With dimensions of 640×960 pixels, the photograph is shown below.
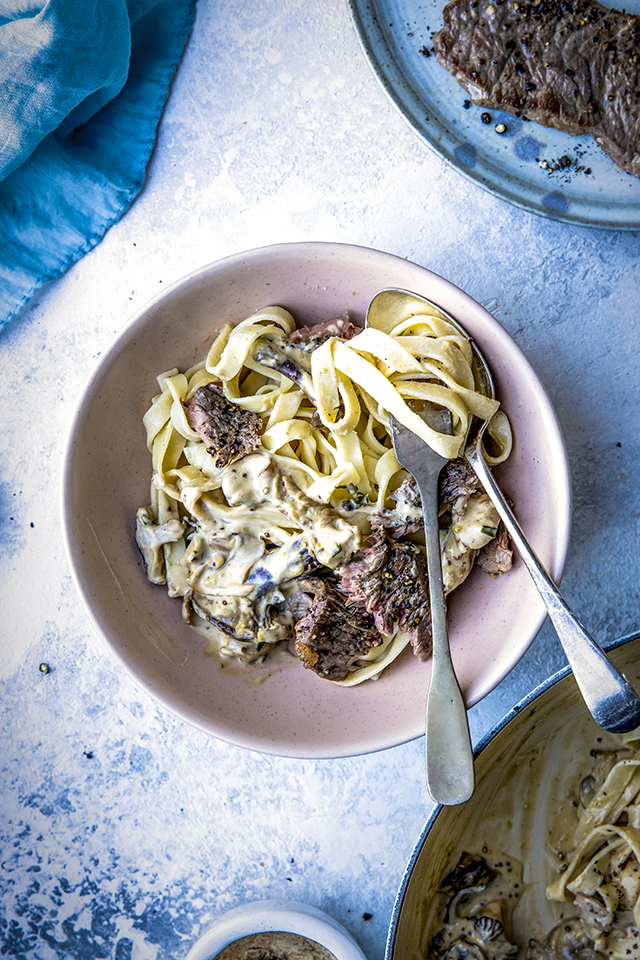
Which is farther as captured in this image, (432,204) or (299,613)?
(432,204)

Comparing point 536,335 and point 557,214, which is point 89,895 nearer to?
point 536,335

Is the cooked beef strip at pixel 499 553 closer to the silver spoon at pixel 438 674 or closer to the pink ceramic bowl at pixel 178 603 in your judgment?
the pink ceramic bowl at pixel 178 603

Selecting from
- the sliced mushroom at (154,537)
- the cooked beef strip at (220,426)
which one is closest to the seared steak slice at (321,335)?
the cooked beef strip at (220,426)

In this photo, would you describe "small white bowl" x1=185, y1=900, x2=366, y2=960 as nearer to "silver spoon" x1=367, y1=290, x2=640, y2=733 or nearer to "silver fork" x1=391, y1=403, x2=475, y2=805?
"silver fork" x1=391, y1=403, x2=475, y2=805

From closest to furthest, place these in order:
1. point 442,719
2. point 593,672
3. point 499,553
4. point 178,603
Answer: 1. point 593,672
2. point 442,719
3. point 499,553
4. point 178,603

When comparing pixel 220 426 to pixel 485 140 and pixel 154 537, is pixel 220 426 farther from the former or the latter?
pixel 485 140

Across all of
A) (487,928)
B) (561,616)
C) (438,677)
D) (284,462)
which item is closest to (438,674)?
(438,677)

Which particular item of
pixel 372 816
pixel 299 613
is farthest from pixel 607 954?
pixel 299 613
